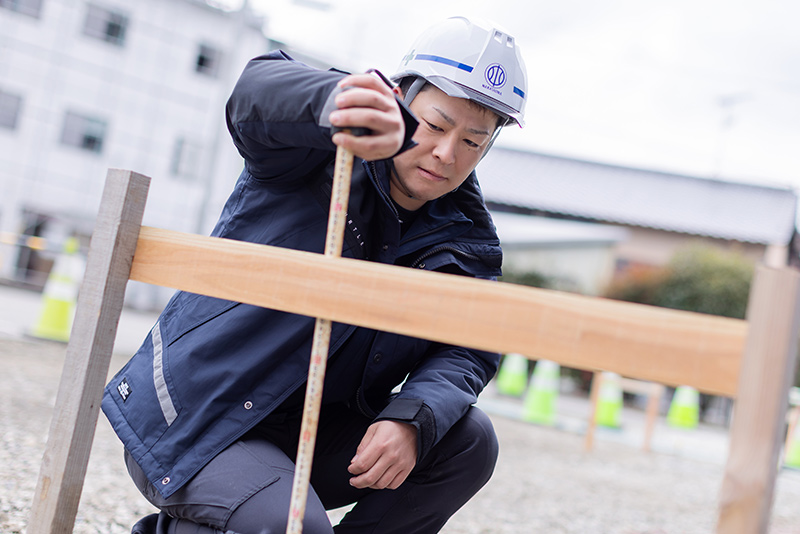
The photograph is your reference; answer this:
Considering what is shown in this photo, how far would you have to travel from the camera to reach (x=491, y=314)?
4.01 feet

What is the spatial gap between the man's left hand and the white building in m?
16.0

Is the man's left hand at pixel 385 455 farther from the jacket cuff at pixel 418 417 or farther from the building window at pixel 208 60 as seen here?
the building window at pixel 208 60

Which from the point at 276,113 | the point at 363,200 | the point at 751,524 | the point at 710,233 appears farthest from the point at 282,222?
the point at 710,233

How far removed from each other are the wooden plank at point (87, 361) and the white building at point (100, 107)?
1600 centimetres

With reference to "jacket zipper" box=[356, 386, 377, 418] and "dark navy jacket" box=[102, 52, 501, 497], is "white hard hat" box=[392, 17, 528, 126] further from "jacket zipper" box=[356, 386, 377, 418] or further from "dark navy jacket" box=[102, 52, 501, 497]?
"jacket zipper" box=[356, 386, 377, 418]

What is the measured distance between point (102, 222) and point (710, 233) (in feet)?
74.6

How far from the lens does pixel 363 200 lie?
1.78 meters

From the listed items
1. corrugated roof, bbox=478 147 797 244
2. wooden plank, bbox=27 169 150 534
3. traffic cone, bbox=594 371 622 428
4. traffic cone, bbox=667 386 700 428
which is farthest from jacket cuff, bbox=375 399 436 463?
corrugated roof, bbox=478 147 797 244

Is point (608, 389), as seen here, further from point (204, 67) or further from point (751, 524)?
point (204, 67)

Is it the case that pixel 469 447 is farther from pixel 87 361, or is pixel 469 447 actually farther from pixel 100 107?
pixel 100 107

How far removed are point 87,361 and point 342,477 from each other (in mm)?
757

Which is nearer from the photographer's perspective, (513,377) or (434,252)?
(434,252)

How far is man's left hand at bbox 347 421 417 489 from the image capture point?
1694 millimetres

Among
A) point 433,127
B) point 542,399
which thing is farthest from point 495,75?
point 542,399
